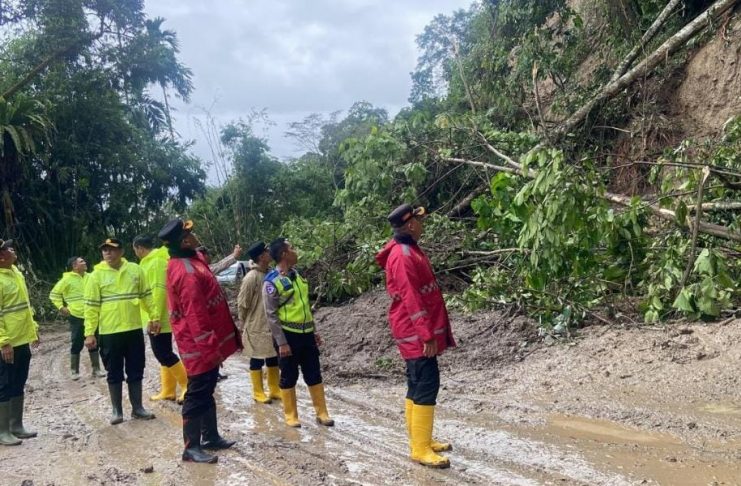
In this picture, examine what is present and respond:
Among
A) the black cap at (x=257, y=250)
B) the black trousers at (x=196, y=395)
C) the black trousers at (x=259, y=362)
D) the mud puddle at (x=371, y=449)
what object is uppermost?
the black cap at (x=257, y=250)

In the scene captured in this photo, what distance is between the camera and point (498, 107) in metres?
12.9

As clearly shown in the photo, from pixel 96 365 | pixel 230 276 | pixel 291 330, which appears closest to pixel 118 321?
pixel 291 330

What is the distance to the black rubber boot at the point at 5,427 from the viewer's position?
541 cm

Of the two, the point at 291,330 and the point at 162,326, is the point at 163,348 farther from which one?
the point at 291,330

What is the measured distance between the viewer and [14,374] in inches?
218

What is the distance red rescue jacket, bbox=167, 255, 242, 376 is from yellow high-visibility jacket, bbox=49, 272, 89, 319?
4.79 m

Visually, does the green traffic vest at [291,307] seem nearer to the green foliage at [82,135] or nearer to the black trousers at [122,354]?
the black trousers at [122,354]

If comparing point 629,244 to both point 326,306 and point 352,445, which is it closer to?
point 352,445

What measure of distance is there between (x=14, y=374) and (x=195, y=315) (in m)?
2.14

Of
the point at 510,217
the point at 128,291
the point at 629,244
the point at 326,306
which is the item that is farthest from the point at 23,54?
the point at 629,244

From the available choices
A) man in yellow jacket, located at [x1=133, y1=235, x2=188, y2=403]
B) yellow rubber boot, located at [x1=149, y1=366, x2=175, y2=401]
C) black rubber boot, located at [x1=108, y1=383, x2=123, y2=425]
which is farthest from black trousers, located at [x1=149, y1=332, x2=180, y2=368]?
black rubber boot, located at [x1=108, y1=383, x2=123, y2=425]

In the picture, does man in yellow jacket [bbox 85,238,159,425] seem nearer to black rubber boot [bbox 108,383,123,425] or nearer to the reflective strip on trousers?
black rubber boot [bbox 108,383,123,425]

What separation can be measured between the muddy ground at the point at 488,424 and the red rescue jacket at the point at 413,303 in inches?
33.9

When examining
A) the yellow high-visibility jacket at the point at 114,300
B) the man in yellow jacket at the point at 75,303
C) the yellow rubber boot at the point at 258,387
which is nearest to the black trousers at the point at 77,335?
the man in yellow jacket at the point at 75,303
